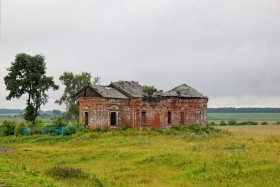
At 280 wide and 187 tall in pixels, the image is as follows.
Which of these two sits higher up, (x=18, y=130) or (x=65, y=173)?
(x=18, y=130)

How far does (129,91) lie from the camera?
37.3 m

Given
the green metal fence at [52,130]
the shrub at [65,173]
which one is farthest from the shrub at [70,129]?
the shrub at [65,173]

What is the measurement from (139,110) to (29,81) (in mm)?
14536

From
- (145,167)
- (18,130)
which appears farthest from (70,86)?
(145,167)

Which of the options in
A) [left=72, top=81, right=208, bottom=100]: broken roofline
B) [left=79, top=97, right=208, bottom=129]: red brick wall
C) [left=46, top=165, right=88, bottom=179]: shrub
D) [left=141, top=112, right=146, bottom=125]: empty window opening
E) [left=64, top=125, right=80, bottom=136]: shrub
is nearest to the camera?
[left=46, top=165, right=88, bottom=179]: shrub

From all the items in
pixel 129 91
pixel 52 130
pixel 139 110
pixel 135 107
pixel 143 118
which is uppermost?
pixel 129 91

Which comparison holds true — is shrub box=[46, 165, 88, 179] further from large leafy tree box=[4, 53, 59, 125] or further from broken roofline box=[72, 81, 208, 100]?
large leafy tree box=[4, 53, 59, 125]

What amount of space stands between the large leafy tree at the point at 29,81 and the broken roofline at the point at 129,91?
9241 millimetres

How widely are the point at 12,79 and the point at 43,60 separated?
3.98 m

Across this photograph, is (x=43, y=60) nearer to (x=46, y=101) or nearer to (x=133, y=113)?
(x=46, y=101)

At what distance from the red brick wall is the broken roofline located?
446mm

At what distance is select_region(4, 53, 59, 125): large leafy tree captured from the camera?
142 ft

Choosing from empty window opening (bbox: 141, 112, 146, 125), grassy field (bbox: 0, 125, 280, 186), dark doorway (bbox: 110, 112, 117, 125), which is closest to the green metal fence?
dark doorway (bbox: 110, 112, 117, 125)

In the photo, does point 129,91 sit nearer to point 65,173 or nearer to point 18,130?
point 18,130
